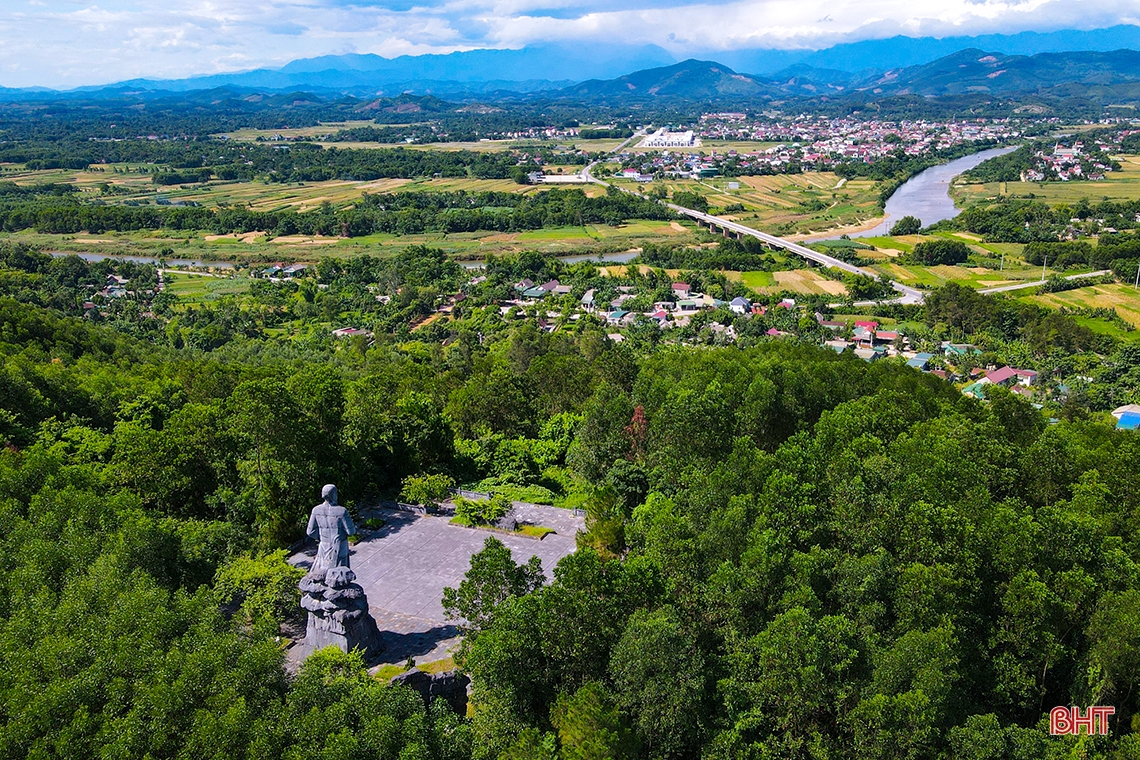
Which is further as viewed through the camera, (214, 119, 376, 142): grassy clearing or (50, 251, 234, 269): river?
(214, 119, 376, 142): grassy clearing

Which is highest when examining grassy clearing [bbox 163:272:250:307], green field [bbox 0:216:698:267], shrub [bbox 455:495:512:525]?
green field [bbox 0:216:698:267]

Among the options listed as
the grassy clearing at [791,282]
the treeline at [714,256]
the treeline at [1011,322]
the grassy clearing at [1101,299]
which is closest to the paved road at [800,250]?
the treeline at [714,256]

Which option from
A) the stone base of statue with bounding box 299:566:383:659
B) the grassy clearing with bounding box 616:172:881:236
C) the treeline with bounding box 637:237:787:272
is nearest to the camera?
the stone base of statue with bounding box 299:566:383:659

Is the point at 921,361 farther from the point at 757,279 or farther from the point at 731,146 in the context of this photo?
the point at 731,146

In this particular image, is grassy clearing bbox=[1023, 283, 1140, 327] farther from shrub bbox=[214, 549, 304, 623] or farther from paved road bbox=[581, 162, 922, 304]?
shrub bbox=[214, 549, 304, 623]

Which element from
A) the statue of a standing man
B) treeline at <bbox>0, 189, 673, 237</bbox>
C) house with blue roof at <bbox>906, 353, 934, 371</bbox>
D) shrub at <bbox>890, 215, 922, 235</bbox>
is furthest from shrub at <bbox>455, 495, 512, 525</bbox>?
shrub at <bbox>890, 215, 922, 235</bbox>

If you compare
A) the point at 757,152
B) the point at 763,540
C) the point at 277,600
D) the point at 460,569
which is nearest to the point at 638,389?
the point at 460,569

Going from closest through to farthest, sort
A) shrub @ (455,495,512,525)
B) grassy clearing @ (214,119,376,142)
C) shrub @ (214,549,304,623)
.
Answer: shrub @ (214,549,304,623)
shrub @ (455,495,512,525)
grassy clearing @ (214,119,376,142)

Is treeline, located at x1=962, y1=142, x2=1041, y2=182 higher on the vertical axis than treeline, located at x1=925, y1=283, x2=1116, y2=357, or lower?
higher
